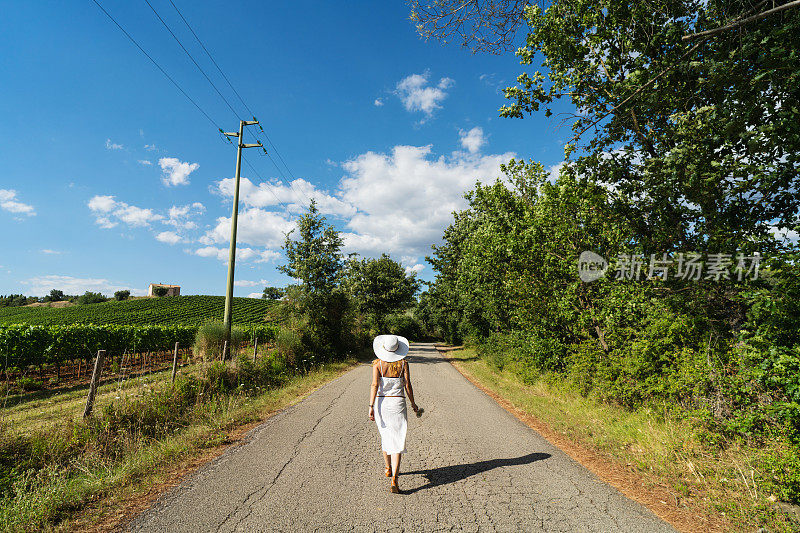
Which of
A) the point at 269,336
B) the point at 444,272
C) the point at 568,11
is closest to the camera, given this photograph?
the point at 568,11

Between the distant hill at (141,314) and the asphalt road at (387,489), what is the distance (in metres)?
39.3

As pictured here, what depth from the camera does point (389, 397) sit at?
467cm

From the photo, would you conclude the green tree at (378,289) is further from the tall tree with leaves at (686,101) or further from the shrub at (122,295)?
the shrub at (122,295)

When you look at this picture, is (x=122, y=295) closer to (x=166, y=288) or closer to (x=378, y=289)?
(x=166, y=288)

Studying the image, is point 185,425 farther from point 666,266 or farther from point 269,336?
point 269,336

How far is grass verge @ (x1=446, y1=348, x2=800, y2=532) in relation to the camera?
3.82 m

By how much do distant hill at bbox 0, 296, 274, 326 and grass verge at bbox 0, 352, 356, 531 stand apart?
3615cm

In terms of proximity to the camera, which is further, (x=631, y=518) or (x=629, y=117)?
(x=629, y=117)

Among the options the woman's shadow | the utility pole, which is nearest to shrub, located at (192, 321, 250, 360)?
the utility pole

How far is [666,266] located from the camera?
23.7 ft

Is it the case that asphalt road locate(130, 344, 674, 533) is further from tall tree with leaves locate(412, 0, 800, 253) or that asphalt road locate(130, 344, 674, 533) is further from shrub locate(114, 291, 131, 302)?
shrub locate(114, 291, 131, 302)

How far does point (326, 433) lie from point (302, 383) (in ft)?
21.5

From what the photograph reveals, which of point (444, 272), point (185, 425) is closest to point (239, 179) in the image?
point (185, 425)

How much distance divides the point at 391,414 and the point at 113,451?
4.68 meters
